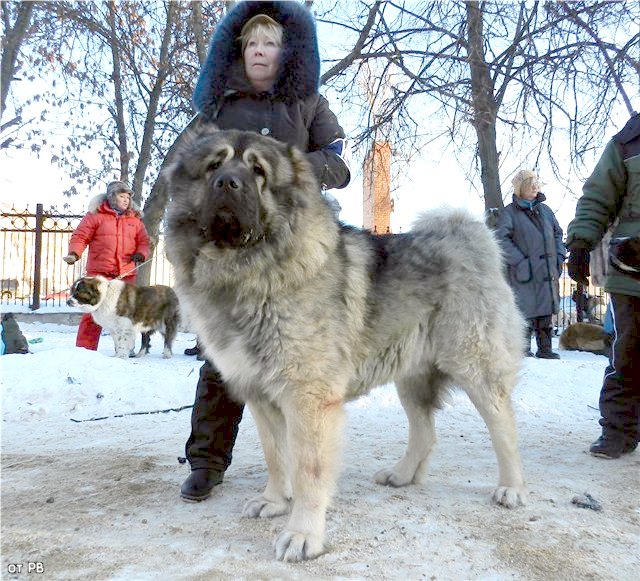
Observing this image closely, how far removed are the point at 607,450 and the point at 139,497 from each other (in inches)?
108

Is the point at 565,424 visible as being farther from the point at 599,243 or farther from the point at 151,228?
the point at 151,228

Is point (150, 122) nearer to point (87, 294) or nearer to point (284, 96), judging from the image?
point (87, 294)

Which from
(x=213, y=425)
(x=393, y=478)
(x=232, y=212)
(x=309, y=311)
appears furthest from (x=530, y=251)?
(x=232, y=212)

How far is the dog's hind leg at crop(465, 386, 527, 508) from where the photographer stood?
112 inches

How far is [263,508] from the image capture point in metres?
2.59

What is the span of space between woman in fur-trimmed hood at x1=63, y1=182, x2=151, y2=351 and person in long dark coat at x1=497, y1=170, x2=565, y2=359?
4932 mm

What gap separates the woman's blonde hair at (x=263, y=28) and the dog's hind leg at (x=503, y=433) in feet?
6.78

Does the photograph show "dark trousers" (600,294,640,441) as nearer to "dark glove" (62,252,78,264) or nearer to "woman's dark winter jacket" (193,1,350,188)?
A: "woman's dark winter jacket" (193,1,350,188)

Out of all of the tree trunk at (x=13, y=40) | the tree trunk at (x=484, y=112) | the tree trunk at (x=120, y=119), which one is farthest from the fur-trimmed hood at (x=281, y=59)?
the tree trunk at (x=120, y=119)

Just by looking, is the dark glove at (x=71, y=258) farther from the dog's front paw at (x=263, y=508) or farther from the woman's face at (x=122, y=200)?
the dog's front paw at (x=263, y=508)

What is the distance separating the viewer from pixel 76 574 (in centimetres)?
197

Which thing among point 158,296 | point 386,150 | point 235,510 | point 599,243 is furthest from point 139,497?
point 386,150

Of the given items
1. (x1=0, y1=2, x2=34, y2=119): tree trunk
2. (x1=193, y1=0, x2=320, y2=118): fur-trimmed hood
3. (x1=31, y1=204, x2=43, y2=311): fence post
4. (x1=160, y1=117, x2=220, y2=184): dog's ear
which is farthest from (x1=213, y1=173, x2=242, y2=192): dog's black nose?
(x1=31, y1=204, x2=43, y2=311): fence post

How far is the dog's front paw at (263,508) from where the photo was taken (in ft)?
8.46
